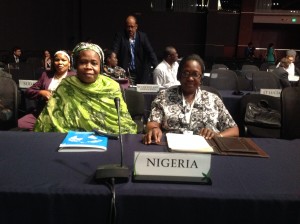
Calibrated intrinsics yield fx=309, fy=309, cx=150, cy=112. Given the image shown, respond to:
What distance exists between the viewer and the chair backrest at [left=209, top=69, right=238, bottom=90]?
15.0ft

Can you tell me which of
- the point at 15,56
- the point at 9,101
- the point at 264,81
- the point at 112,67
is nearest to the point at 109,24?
the point at 15,56

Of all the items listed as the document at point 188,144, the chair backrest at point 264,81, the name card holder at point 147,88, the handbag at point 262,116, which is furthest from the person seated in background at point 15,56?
the document at point 188,144

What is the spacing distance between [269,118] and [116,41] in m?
2.61

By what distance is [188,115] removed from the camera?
211 centimetres

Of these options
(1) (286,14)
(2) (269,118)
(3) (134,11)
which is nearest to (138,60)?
(2) (269,118)

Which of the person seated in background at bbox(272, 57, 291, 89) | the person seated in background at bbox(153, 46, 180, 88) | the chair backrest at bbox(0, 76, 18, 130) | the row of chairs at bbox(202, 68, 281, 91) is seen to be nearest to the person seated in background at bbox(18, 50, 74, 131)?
the chair backrest at bbox(0, 76, 18, 130)

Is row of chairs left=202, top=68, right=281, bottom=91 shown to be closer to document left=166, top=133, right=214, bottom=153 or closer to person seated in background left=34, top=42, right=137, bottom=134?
person seated in background left=34, top=42, right=137, bottom=134

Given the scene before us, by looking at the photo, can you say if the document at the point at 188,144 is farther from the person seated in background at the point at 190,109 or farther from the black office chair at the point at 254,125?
the black office chair at the point at 254,125

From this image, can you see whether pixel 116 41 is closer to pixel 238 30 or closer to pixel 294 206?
pixel 294 206

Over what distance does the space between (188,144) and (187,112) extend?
2.04 ft

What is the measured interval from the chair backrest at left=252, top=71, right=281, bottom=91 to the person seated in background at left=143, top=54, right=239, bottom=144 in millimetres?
2559

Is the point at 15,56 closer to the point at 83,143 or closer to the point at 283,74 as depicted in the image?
the point at 283,74

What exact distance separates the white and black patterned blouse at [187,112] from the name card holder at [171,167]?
0.91m

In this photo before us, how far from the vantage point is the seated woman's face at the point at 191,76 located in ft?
6.77
